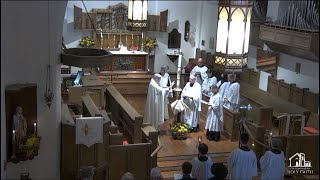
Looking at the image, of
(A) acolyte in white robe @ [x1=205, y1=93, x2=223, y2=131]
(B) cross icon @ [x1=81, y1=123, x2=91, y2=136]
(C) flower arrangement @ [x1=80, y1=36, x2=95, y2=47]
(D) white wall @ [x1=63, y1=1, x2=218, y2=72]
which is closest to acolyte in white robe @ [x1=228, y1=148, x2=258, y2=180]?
(B) cross icon @ [x1=81, y1=123, x2=91, y2=136]

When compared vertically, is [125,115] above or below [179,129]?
above

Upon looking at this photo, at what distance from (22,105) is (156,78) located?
239 inches

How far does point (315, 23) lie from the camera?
12.6m

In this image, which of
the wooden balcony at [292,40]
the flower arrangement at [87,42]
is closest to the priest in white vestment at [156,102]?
the wooden balcony at [292,40]

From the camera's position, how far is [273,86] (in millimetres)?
16812

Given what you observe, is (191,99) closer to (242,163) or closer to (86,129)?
(86,129)

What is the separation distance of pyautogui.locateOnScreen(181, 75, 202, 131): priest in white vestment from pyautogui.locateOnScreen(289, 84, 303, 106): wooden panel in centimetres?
346

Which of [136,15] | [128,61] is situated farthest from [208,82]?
[128,61]

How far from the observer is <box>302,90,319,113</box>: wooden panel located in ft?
46.7

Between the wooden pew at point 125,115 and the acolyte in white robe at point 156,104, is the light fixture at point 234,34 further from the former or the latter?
the acolyte in white robe at point 156,104

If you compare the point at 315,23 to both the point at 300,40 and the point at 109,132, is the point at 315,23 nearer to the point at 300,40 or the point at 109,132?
the point at 300,40

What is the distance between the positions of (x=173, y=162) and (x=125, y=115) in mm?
2209

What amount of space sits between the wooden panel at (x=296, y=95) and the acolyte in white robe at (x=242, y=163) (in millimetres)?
6471

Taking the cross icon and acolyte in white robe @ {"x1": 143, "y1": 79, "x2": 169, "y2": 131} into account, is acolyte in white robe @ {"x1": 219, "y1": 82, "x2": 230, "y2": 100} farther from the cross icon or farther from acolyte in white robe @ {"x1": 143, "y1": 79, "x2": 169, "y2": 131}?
the cross icon
